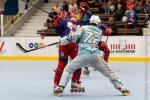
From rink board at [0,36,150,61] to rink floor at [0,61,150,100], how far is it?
1.85ft

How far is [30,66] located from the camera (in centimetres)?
1281

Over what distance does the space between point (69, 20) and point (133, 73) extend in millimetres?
3262

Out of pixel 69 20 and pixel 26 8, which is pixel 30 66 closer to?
pixel 69 20

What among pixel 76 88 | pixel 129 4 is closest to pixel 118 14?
pixel 129 4

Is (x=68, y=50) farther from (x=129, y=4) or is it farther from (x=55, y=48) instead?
(x=129, y=4)

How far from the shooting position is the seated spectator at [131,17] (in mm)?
15414

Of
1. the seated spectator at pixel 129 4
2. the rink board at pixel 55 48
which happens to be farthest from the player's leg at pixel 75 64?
the seated spectator at pixel 129 4

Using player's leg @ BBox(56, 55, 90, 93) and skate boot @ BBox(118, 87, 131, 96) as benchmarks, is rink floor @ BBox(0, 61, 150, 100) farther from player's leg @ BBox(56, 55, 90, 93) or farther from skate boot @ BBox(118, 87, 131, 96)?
player's leg @ BBox(56, 55, 90, 93)

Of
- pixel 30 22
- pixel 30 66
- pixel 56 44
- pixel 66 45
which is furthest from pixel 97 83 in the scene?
pixel 30 22

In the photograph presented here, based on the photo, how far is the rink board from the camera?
45.4 ft

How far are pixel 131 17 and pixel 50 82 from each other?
242 inches

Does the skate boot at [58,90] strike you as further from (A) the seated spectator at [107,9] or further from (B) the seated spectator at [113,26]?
(A) the seated spectator at [107,9]

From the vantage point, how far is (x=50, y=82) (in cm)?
992

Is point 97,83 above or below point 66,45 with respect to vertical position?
below
